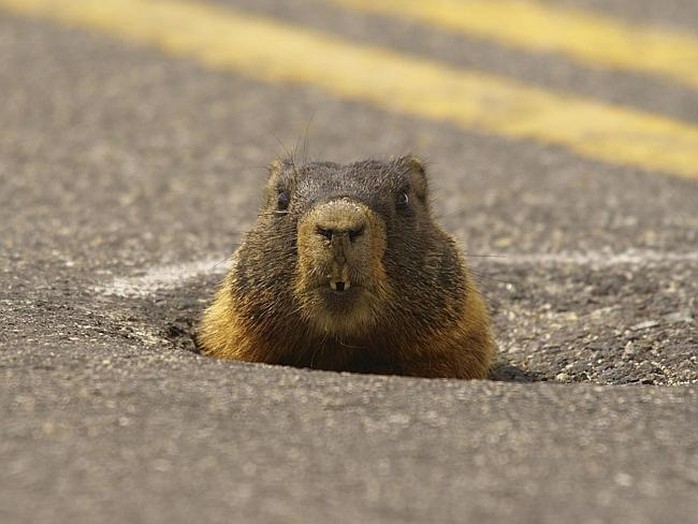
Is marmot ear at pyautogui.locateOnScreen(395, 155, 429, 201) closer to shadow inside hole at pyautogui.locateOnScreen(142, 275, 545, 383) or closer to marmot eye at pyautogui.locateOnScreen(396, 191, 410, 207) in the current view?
marmot eye at pyautogui.locateOnScreen(396, 191, 410, 207)

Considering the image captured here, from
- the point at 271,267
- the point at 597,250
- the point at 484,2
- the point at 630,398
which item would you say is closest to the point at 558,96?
the point at 484,2

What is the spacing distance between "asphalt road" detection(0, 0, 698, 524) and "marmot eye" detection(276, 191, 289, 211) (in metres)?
0.92

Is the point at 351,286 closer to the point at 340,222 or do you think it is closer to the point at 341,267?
the point at 341,267

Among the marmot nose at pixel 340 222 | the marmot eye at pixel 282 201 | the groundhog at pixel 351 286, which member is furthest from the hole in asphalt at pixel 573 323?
the marmot nose at pixel 340 222

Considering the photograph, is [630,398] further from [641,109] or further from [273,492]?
[641,109]

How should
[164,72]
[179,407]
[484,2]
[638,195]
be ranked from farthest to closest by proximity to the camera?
[484,2] → [164,72] → [638,195] → [179,407]

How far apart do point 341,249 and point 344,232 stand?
81mm

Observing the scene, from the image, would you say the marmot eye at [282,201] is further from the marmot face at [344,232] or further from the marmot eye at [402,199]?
the marmot eye at [402,199]

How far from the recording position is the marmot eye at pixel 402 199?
713 centimetres

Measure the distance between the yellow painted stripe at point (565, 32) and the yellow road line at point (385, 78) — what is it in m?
0.88

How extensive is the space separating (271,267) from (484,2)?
25.5ft

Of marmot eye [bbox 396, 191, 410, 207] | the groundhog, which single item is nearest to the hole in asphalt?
the groundhog

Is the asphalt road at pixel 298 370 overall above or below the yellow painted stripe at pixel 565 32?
below

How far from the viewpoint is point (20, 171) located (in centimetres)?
1080
